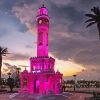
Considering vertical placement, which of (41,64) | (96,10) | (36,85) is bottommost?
(36,85)

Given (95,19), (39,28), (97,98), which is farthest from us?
(39,28)

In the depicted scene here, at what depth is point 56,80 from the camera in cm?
7344

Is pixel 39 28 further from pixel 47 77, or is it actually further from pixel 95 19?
pixel 95 19

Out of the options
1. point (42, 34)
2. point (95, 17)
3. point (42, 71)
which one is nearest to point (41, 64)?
point (42, 71)

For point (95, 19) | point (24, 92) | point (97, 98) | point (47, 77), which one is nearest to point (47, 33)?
point (47, 77)

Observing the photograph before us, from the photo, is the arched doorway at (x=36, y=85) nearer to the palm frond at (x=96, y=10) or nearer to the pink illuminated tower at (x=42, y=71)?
the pink illuminated tower at (x=42, y=71)

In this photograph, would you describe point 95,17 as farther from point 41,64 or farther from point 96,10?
point 41,64

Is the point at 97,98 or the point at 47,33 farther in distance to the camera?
the point at 47,33

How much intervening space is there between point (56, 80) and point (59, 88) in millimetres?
3119

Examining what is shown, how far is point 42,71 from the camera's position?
231 feet

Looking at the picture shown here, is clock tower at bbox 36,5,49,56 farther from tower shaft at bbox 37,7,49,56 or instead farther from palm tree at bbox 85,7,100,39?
palm tree at bbox 85,7,100,39

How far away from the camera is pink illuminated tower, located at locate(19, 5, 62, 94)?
70188 mm

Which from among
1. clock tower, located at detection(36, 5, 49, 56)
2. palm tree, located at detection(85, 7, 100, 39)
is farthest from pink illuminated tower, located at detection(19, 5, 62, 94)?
palm tree, located at detection(85, 7, 100, 39)

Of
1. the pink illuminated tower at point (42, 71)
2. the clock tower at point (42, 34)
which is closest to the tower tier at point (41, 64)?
the pink illuminated tower at point (42, 71)
